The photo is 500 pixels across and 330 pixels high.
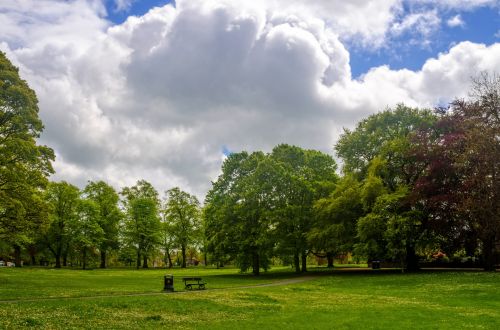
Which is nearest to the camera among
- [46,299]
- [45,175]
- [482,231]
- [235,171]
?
[46,299]

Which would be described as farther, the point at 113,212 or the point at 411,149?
the point at 113,212

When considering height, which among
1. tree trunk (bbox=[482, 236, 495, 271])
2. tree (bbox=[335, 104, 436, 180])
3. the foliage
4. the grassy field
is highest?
tree (bbox=[335, 104, 436, 180])

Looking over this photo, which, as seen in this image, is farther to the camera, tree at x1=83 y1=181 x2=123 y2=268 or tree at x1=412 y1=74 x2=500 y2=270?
tree at x1=83 y1=181 x2=123 y2=268

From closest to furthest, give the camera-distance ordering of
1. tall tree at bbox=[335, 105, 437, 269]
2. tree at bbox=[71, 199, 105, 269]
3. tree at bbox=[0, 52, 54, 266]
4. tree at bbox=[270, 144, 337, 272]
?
tree at bbox=[0, 52, 54, 266], tall tree at bbox=[335, 105, 437, 269], tree at bbox=[270, 144, 337, 272], tree at bbox=[71, 199, 105, 269]

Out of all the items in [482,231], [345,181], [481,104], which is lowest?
[482,231]

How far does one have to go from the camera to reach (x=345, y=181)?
5834cm

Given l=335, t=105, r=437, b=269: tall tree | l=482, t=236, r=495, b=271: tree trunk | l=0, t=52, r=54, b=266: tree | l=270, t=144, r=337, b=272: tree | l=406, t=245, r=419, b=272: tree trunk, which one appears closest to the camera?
l=0, t=52, r=54, b=266: tree

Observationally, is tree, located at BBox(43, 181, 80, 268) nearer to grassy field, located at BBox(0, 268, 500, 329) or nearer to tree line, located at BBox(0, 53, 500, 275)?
tree line, located at BBox(0, 53, 500, 275)

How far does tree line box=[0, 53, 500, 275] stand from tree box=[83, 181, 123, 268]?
3291 cm

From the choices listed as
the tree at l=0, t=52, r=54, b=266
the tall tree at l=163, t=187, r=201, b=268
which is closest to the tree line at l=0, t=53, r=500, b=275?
the tree at l=0, t=52, r=54, b=266

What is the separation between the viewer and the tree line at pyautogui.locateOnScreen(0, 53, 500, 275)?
40.3m

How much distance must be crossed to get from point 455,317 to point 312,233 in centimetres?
3670

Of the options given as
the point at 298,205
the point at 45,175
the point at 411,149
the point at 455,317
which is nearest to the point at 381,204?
the point at 411,149

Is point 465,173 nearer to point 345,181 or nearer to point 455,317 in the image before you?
point 345,181
